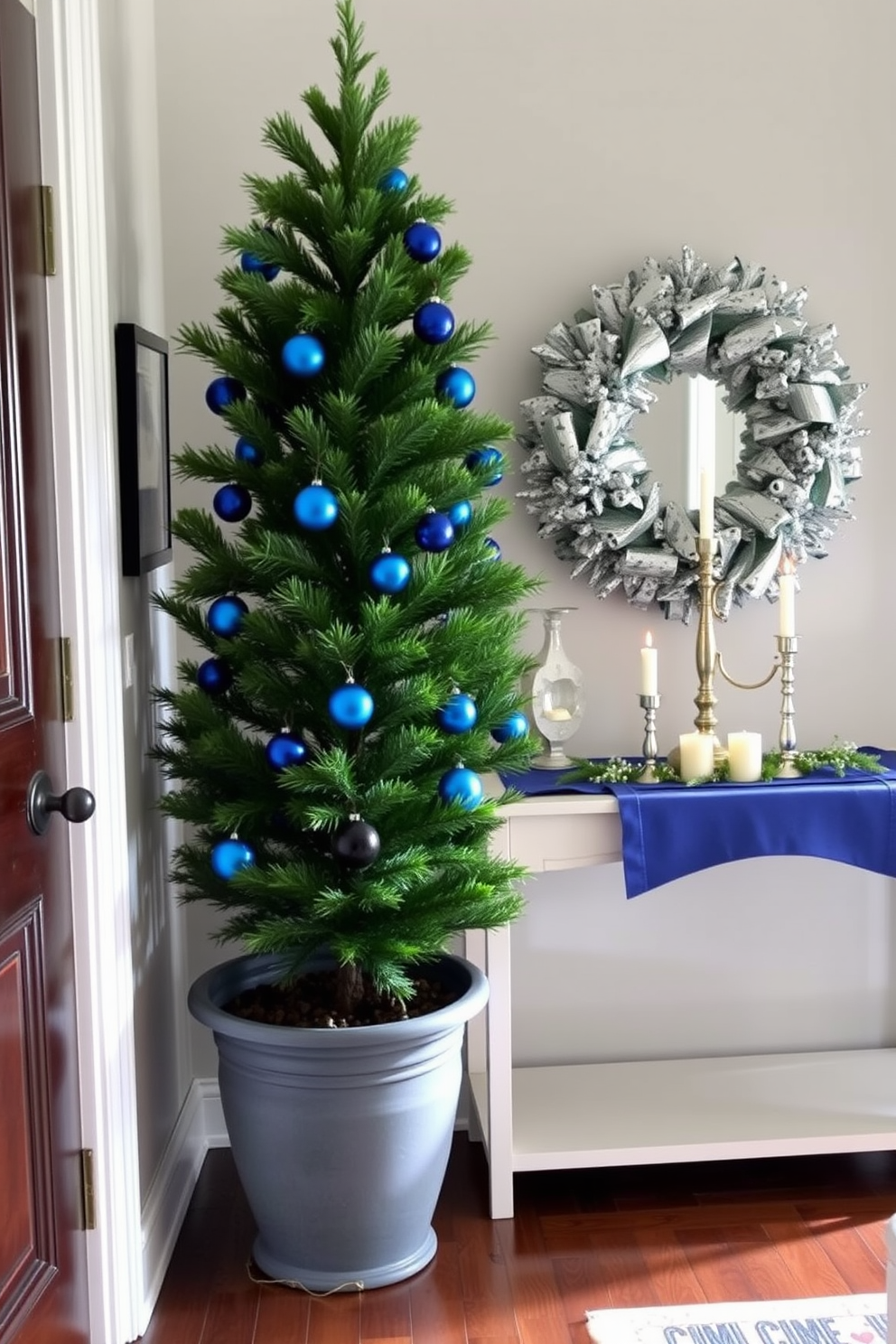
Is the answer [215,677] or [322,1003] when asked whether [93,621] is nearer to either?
[215,677]

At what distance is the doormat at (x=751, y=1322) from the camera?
2158 mm

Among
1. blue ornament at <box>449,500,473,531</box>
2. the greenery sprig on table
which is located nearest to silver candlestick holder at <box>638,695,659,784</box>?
the greenery sprig on table

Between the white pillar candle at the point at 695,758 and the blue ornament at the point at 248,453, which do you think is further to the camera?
the white pillar candle at the point at 695,758

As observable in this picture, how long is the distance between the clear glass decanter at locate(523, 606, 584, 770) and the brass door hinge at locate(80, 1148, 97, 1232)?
3.84 ft

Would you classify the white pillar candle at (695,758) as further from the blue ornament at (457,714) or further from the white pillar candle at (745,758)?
the blue ornament at (457,714)

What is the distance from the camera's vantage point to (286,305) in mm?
2168

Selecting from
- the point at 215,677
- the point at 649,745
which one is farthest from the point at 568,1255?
the point at 215,677

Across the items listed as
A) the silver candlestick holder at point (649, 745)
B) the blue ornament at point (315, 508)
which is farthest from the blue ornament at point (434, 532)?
the silver candlestick holder at point (649, 745)

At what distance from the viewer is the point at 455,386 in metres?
2.22

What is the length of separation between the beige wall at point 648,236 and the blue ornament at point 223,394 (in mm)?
543

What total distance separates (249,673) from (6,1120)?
76 centimetres

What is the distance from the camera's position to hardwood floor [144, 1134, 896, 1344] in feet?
7.34

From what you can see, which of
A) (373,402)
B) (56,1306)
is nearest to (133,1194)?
(56,1306)

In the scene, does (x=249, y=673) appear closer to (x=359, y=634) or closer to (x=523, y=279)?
(x=359, y=634)
